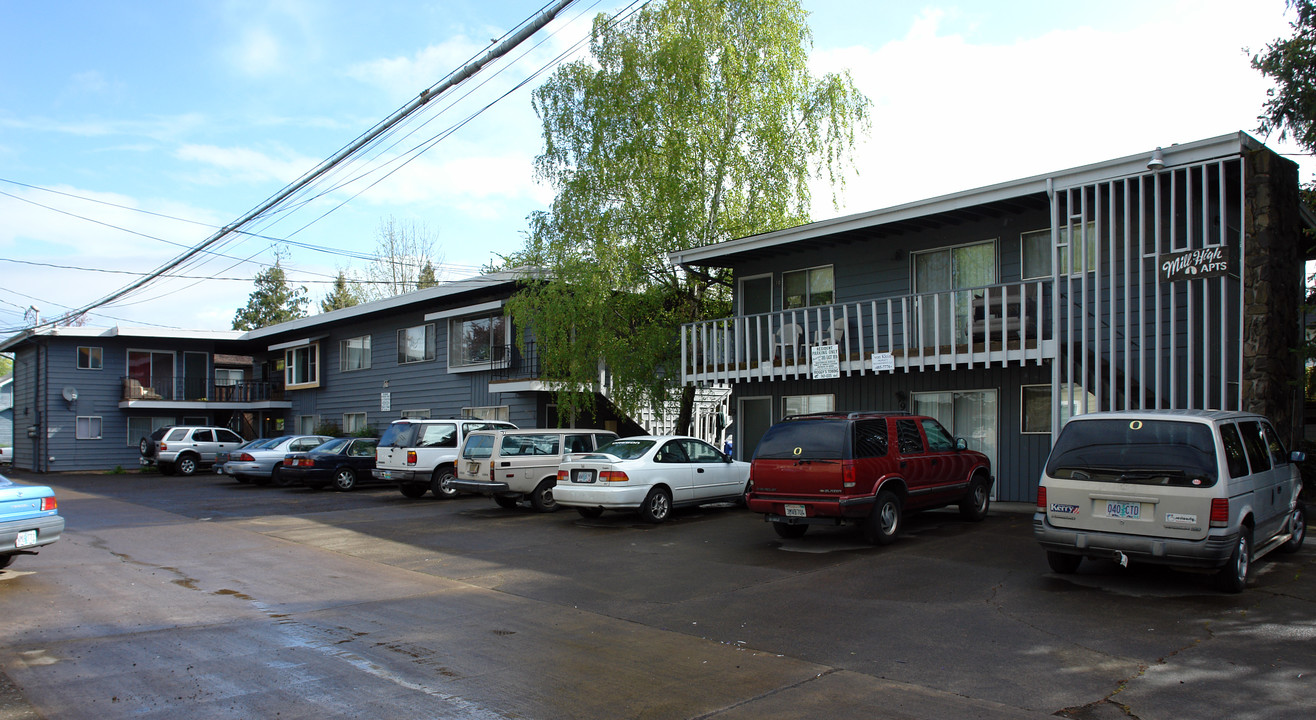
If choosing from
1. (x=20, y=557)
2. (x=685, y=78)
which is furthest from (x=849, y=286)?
(x=20, y=557)

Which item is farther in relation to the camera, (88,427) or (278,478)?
(88,427)

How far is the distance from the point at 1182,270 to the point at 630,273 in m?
10.6

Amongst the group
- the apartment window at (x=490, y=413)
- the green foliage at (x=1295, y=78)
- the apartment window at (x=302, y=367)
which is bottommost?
the apartment window at (x=490, y=413)

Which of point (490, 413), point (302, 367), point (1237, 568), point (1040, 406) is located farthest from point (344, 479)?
point (1237, 568)

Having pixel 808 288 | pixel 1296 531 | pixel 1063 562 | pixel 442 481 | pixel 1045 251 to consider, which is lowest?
pixel 442 481

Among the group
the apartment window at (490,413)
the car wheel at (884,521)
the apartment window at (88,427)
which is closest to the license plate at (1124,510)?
the car wheel at (884,521)

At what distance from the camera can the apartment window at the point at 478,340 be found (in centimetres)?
2642

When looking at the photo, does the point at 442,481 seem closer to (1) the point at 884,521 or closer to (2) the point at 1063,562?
(1) the point at 884,521

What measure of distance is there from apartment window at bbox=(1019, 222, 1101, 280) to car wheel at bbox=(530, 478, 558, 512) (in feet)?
31.5

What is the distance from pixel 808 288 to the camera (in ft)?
61.4

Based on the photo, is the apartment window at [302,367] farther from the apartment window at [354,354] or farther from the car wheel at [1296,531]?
the car wheel at [1296,531]

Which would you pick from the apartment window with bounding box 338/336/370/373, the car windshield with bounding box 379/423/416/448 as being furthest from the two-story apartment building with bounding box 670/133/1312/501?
the apartment window with bounding box 338/336/370/373

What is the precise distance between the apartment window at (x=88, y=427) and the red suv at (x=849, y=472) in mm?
33950

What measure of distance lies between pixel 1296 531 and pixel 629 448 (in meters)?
9.40
